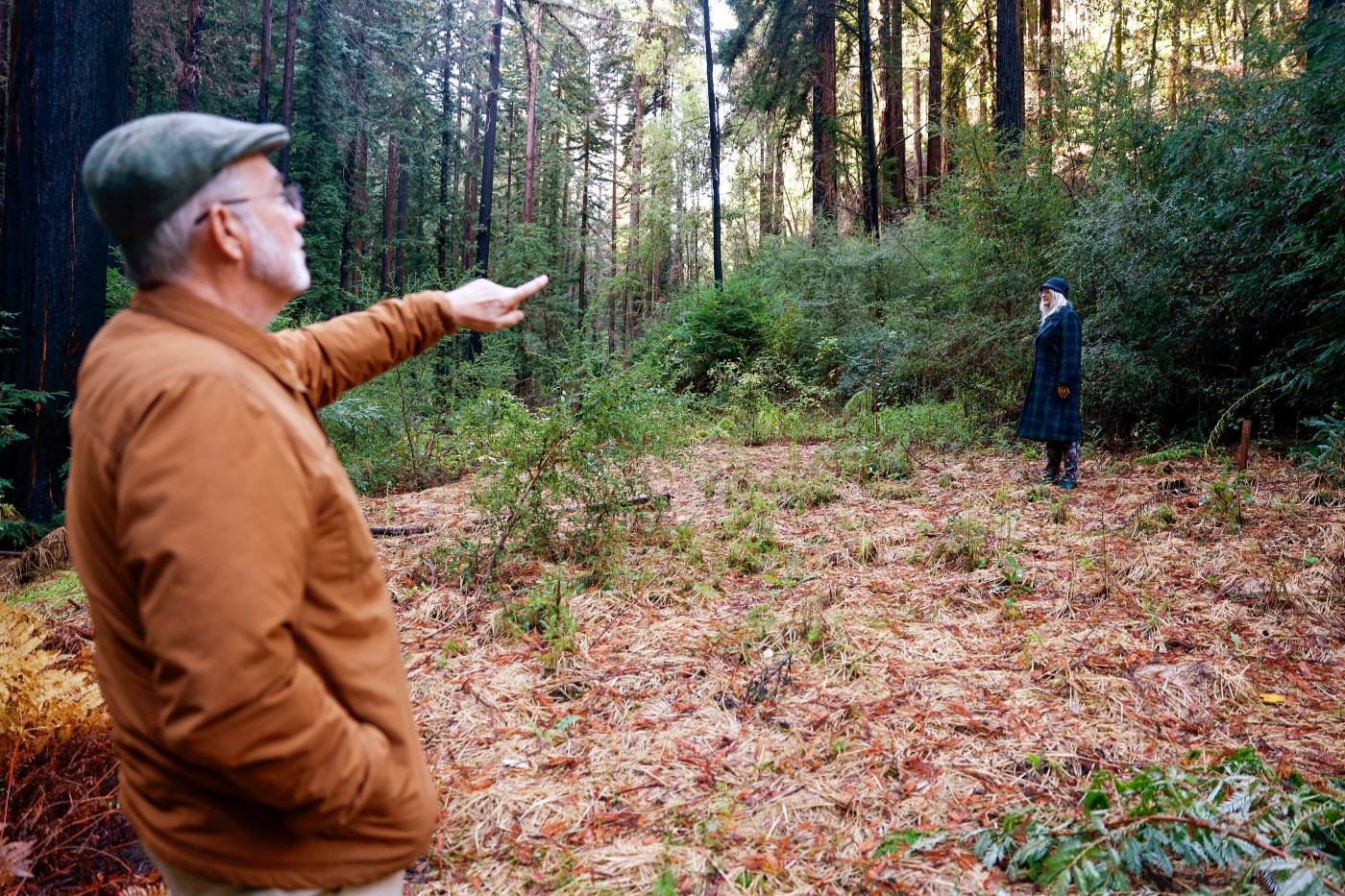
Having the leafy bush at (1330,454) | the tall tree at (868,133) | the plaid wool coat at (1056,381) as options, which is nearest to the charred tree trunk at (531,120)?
the tall tree at (868,133)

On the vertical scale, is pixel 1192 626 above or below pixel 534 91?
below

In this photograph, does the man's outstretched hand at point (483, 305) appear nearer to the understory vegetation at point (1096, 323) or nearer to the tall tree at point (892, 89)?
the understory vegetation at point (1096, 323)

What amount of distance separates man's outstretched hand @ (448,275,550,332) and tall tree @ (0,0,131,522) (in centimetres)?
639

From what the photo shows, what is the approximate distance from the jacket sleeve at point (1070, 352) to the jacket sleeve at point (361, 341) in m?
Answer: 6.72

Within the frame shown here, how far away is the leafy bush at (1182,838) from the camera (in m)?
2.12

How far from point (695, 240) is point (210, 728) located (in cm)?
3296

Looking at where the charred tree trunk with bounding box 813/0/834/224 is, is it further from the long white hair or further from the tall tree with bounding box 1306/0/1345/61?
the long white hair

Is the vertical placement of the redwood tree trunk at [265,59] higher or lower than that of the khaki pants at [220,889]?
higher

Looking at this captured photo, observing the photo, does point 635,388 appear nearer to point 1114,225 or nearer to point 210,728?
point 210,728

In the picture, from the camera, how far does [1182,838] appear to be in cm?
222

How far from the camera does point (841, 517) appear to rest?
6387mm

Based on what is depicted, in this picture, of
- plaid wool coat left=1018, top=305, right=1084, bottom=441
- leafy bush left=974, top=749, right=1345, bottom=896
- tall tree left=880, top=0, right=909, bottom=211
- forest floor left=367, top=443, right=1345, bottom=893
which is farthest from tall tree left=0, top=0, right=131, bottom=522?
tall tree left=880, top=0, right=909, bottom=211

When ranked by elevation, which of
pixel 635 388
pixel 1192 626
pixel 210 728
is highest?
pixel 635 388

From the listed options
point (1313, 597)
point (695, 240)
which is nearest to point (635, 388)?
point (1313, 597)
